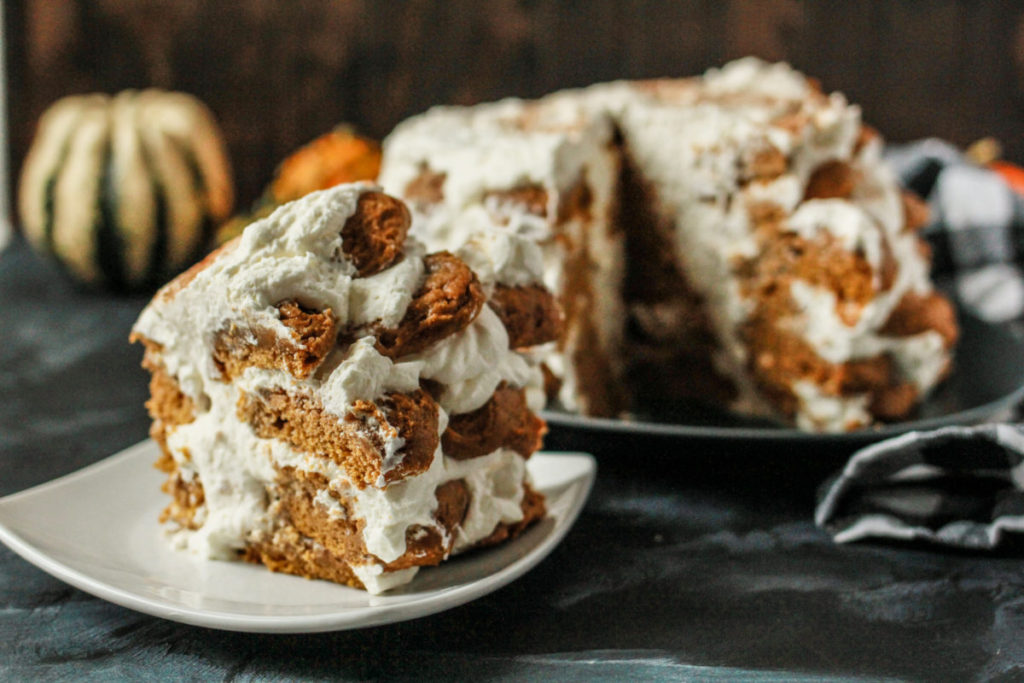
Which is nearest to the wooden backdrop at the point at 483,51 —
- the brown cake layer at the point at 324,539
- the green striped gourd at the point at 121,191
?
the green striped gourd at the point at 121,191

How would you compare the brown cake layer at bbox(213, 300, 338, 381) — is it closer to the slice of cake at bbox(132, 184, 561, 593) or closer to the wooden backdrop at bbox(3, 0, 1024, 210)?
the slice of cake at bbox(132, 184, 561, 593)

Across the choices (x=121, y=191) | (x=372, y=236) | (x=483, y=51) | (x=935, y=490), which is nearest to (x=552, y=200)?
(x=372, y=236)

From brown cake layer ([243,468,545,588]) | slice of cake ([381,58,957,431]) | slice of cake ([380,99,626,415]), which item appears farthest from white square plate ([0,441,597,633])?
slice of cake ([381,58,957,431])

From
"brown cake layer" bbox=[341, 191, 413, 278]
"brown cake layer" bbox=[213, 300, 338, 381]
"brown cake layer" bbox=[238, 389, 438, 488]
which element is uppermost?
"brown cake layer" bbox=[341, 191, 413, 278]

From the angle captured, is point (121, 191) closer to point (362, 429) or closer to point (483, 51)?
point (483, 51)

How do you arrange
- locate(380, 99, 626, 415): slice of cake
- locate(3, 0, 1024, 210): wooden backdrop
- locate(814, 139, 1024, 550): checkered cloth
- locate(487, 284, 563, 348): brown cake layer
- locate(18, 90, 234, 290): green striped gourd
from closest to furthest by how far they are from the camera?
locate(487, 284, 563, 348): brown cake layer
locate(814, 139, 1024, 550): checkered cloth
locate(380, 99, 626, 415): slice of cake
locate(18, 90, 234, 290): green striped gourd
locate(3, 0, 1024, 210): wooden backdrop

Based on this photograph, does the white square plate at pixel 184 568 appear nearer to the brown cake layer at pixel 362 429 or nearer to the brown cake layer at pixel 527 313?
the brown cake layer at pixel 362 429

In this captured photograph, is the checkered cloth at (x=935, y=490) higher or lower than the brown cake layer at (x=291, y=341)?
lower
